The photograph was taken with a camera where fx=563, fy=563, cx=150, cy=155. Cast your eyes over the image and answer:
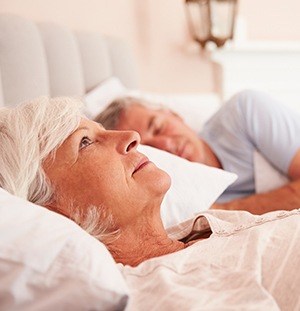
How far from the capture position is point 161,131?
183 cm

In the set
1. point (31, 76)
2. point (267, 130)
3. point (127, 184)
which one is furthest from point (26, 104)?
point (267, 130)

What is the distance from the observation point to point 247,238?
90cm

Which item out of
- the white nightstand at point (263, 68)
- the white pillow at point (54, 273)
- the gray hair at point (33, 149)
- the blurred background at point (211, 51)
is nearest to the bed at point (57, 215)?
the white pillow at point (54, 273)

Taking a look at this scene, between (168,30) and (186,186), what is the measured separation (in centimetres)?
169

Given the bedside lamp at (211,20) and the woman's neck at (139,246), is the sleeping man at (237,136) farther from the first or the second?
the bedside lamp at (211,20)

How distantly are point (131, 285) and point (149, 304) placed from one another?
0.21ft

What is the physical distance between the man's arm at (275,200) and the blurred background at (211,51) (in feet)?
4.19

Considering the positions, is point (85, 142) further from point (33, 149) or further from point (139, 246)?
point (139, 246)

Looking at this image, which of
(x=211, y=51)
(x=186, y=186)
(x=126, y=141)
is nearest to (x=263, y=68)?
(x=211, y=51)

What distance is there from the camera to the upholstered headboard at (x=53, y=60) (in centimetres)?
154

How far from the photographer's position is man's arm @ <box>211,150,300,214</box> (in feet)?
5.41

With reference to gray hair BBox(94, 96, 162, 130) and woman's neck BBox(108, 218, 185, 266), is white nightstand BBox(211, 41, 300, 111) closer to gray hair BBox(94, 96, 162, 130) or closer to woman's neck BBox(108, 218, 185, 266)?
gray hair BBox(94, 96, 162, 130)

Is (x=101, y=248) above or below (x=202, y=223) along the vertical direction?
above

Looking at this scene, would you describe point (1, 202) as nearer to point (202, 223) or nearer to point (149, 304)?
point (149, 304)
